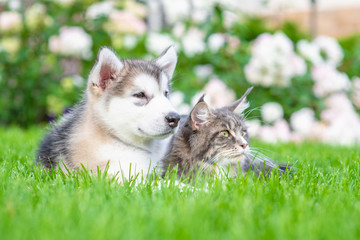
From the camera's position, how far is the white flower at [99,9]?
766 cm

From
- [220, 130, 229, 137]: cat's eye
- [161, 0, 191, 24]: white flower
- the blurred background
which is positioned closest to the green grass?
[220, 130, 229, 137]: cat's eye

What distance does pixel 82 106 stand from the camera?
131 inches

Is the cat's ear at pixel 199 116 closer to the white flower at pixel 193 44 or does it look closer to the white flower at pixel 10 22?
the white flower at pixel 193 44

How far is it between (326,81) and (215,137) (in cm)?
391

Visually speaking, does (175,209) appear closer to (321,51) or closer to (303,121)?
(303,121)

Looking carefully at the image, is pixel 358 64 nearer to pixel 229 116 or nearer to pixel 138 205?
pixel 229 116

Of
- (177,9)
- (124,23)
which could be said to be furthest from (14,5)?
(177,9)

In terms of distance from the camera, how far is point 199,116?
3.27 metres

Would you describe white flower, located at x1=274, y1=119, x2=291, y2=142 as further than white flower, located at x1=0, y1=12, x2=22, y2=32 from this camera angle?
No

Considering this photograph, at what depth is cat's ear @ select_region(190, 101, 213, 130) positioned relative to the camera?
3230 mm

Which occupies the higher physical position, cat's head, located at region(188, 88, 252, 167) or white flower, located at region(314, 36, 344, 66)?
white flower, located at region(314, 36, 344, 66)

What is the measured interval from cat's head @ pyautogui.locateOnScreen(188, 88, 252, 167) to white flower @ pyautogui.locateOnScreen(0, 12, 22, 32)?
4935mm

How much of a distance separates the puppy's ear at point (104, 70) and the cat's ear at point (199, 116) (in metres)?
0.61

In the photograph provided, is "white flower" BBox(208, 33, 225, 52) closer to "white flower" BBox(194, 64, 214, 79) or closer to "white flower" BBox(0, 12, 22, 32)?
"white flower" BBox(194, 64, 214, 79)
